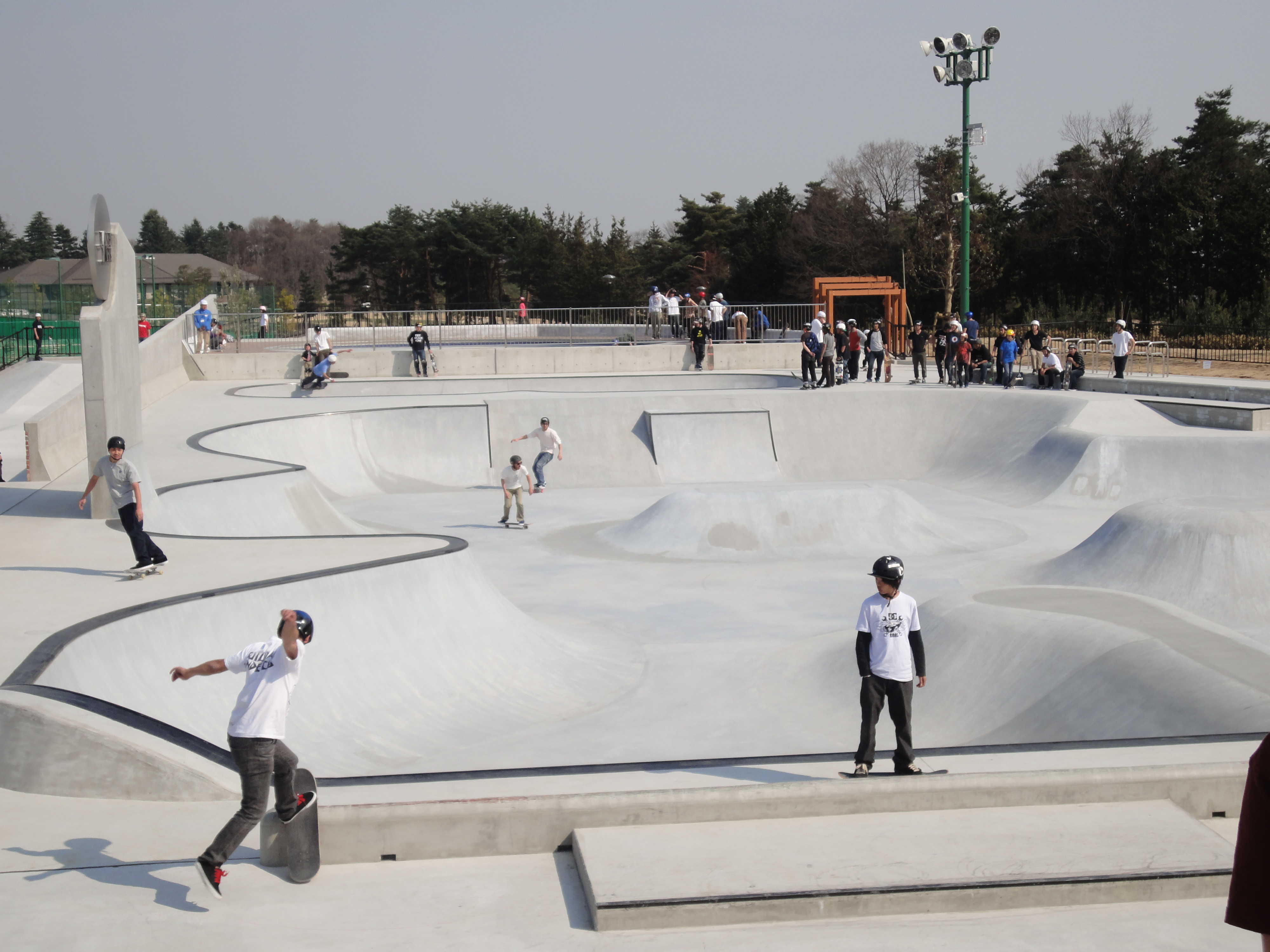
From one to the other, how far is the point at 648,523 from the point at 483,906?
12708 mm

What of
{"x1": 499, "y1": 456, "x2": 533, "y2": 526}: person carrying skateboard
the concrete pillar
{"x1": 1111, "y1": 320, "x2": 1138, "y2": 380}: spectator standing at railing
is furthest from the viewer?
{"x1": 1111, "y1": 320, "x2": 1138, "y2": 380}: spectator standing at railing

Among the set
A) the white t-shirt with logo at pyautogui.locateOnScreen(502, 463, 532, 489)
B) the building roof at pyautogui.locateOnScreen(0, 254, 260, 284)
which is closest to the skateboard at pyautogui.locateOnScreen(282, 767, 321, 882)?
the white t-shirt with logo at pyautogui.locateOnScreen(502, 463, 532, 489)

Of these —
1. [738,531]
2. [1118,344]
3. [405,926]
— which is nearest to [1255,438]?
[1118,344]

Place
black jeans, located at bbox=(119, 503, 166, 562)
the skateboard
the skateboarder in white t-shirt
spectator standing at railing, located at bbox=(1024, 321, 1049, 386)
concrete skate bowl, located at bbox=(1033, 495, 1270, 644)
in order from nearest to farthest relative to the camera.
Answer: the skateboard, black jeans, located at bbox=(119, 503, 166, 562), concrete skate bowl, located at bbox=(1033, 495, 1270, 644), the skateboarder in white t-shirt, spectator standing at railing, located at bbox=(1024, 321, 1049, 386)

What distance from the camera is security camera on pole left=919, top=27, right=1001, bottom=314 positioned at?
28453 mm

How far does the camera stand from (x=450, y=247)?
210ft

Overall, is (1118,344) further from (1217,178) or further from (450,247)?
(450,247)

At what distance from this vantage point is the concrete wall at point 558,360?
33.3 m

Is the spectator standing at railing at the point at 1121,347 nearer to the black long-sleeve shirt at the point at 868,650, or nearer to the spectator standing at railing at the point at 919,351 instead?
the spectator standing at railing at the point at 919,351

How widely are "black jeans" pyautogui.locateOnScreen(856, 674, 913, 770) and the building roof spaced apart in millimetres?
56230

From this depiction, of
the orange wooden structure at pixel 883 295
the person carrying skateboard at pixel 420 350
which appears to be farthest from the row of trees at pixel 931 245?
the person carrying skateboard at pixel 420 350

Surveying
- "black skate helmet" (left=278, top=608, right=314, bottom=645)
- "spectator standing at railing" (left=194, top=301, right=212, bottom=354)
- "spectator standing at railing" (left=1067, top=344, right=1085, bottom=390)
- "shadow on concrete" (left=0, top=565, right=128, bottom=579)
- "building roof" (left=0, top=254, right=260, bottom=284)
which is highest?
"building roof" (left=0, top=254, right=260, bottom=284)

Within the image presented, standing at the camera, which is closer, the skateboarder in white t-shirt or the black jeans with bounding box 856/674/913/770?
the black jeans with bounding box 856/674/913/770

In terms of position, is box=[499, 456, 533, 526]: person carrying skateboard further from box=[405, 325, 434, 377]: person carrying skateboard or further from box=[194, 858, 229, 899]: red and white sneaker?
box=[405, 325, 434, 377]: person carrying skateboard
